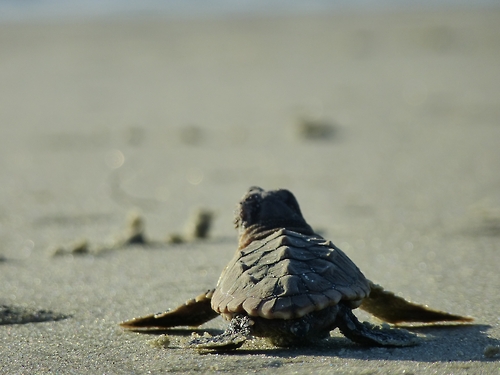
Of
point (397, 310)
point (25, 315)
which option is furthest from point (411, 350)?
point (25, 315)

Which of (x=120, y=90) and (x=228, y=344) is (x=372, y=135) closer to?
(x=120, y=90)

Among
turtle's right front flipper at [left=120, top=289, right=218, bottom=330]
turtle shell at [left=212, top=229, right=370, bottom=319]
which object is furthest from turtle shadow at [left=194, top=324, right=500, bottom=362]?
turtle's right front flipper at [left=120, top=289, right=218, bottom=330]

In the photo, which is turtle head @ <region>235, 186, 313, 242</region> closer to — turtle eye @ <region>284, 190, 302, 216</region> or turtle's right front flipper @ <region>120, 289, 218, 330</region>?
turtle eye @ <region>284, 190, 302, 216</region>

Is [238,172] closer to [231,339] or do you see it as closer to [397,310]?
[397,310]

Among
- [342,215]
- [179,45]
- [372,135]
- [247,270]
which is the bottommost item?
[247,270]

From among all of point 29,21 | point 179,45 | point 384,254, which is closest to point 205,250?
point 384,254

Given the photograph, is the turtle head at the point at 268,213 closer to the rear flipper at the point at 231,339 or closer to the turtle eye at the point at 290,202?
the turtle eye at the point at 290,202

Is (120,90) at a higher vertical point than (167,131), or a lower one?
higher
